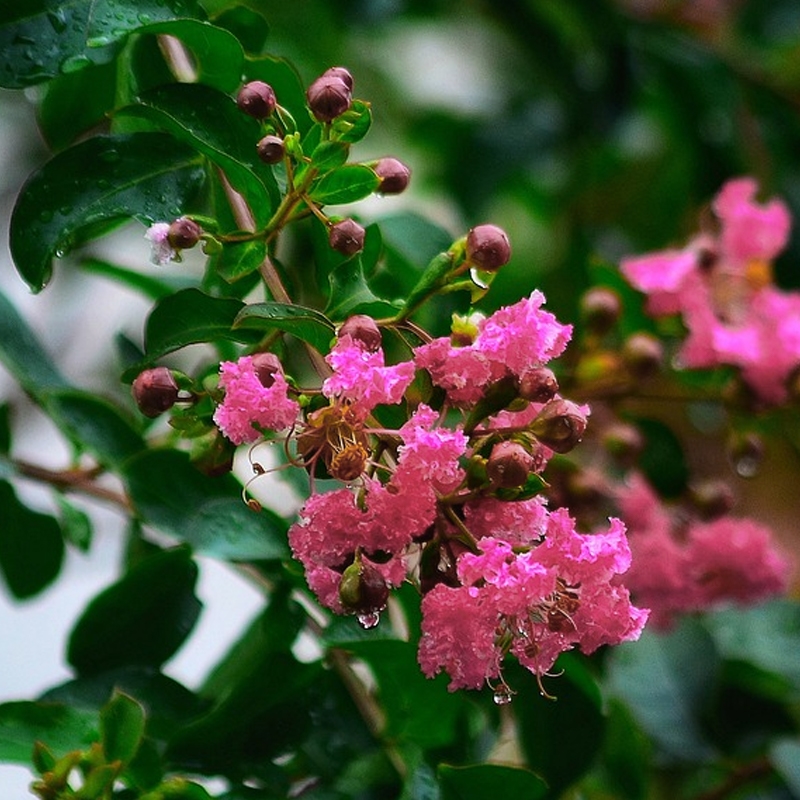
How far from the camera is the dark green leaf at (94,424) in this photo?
29.3 inches

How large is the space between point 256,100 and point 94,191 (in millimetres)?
98

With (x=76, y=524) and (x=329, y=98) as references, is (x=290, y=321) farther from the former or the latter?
(x=76, y=524)

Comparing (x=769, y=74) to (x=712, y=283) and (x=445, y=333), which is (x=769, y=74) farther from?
(x=445, y=333)

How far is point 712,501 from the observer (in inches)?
37.4

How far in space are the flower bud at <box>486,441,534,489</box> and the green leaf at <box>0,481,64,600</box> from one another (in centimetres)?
43

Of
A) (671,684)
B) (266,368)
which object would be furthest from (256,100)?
(671,684)

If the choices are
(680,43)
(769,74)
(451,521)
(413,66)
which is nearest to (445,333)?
(451,521)

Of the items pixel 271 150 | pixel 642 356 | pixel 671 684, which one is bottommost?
pixel 671 684

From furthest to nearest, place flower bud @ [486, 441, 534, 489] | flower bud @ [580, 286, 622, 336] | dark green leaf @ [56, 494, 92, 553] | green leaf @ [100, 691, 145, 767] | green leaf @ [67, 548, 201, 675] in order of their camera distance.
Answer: flower bud @ [580, 286, 622, 336] < dark green leaf @ [56, 494, 92, 553] < green leaf @ [67, 548, 201, 675] < green leaf @ [100, 691, 145, 767] < flower bud @ [486, 441, 534, 489]

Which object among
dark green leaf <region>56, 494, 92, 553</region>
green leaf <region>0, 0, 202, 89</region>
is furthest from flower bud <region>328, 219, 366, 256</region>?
dark green leaf <region>56, 494, 92, 553</region>

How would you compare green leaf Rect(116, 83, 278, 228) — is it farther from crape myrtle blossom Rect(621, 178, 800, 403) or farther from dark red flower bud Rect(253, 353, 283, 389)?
crape myrtle blossom Rect(621, 178, 800, 403)

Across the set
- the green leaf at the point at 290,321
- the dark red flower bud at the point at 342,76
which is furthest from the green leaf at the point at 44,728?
the dark red flower bud at the point at 342,76

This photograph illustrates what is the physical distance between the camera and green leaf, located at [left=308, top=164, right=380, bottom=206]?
1.87 ft

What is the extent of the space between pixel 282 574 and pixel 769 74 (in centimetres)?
116
